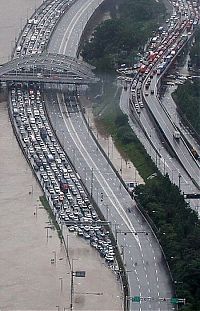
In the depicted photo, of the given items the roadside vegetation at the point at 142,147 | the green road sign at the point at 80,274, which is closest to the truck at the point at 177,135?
the roadside vegetation at the point at 142,147

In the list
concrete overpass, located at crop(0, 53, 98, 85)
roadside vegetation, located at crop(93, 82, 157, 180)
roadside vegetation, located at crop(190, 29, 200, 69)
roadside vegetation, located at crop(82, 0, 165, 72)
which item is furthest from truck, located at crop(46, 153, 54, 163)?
roadside vegetation, located at crop(190, 29, 200, 69)

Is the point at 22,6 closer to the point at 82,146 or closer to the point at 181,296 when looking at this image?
the point at 82,146

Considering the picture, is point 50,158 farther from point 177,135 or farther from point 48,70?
point 48,70

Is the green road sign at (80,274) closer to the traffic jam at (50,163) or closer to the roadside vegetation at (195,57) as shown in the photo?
the traffic jam at (50,163)

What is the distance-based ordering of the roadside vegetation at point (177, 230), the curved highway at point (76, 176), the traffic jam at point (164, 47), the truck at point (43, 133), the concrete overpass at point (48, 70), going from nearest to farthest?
the roadside vegetation at point (177, 230) < the curved highway at point (76, 176) < the truck at point (43, 133) < the traffic jam at point (164, 47) < the concrete overpass at point (48, 70)

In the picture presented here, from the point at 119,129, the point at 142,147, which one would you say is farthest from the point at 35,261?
the point at 119,129

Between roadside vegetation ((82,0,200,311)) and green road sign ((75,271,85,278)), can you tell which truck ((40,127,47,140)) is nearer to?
roadside vegetation ((82,0,200,311))
